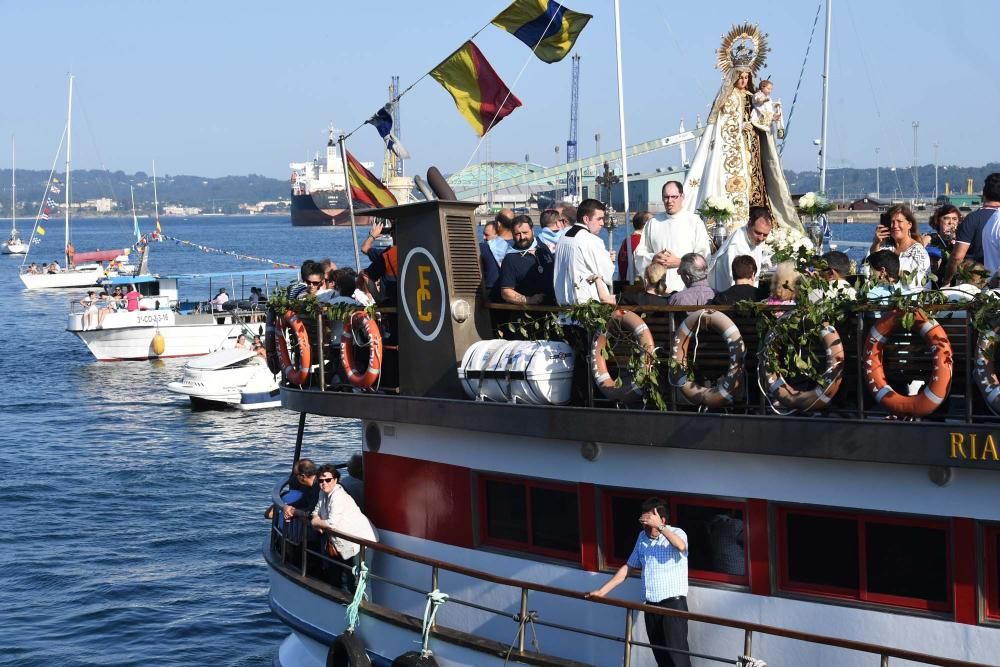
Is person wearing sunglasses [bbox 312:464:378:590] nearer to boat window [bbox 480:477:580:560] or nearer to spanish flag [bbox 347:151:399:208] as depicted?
boat window [bbox 480:477:580:560]

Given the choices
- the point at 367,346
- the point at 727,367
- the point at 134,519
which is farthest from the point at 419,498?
the point at 134,519

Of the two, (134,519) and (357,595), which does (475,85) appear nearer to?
(357,595)

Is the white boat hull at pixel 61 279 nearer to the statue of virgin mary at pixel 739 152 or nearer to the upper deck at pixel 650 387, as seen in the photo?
the statue of virgin mary at pixel 739 152

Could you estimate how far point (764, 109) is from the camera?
1284cm

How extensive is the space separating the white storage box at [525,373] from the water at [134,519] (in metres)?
8.30

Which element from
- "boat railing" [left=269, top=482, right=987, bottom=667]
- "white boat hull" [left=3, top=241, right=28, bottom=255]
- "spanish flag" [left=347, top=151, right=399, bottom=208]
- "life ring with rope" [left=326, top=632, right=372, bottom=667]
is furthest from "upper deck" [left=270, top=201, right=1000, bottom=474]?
"white boat hull" [left=3, top=241, right=28, bottom=255]

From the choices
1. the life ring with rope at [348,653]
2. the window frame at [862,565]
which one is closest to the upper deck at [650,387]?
the window frame at [862,565]

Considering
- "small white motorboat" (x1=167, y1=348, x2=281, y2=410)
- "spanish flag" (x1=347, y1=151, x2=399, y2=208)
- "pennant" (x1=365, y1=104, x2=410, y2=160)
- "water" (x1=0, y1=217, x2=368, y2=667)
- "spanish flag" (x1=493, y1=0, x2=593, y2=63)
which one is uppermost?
"spanish flag" (x1=493, y1=0, x2=593, y2=63)

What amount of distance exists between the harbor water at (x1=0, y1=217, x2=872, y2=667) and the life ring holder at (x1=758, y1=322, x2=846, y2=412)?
9.99 metres

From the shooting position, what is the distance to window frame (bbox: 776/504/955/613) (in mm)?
8234

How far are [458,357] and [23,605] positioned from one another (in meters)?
11.4

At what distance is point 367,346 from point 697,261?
2790 mm

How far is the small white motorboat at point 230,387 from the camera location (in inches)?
1471

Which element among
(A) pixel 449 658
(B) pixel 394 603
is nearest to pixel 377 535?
(B) pixel 394 603
